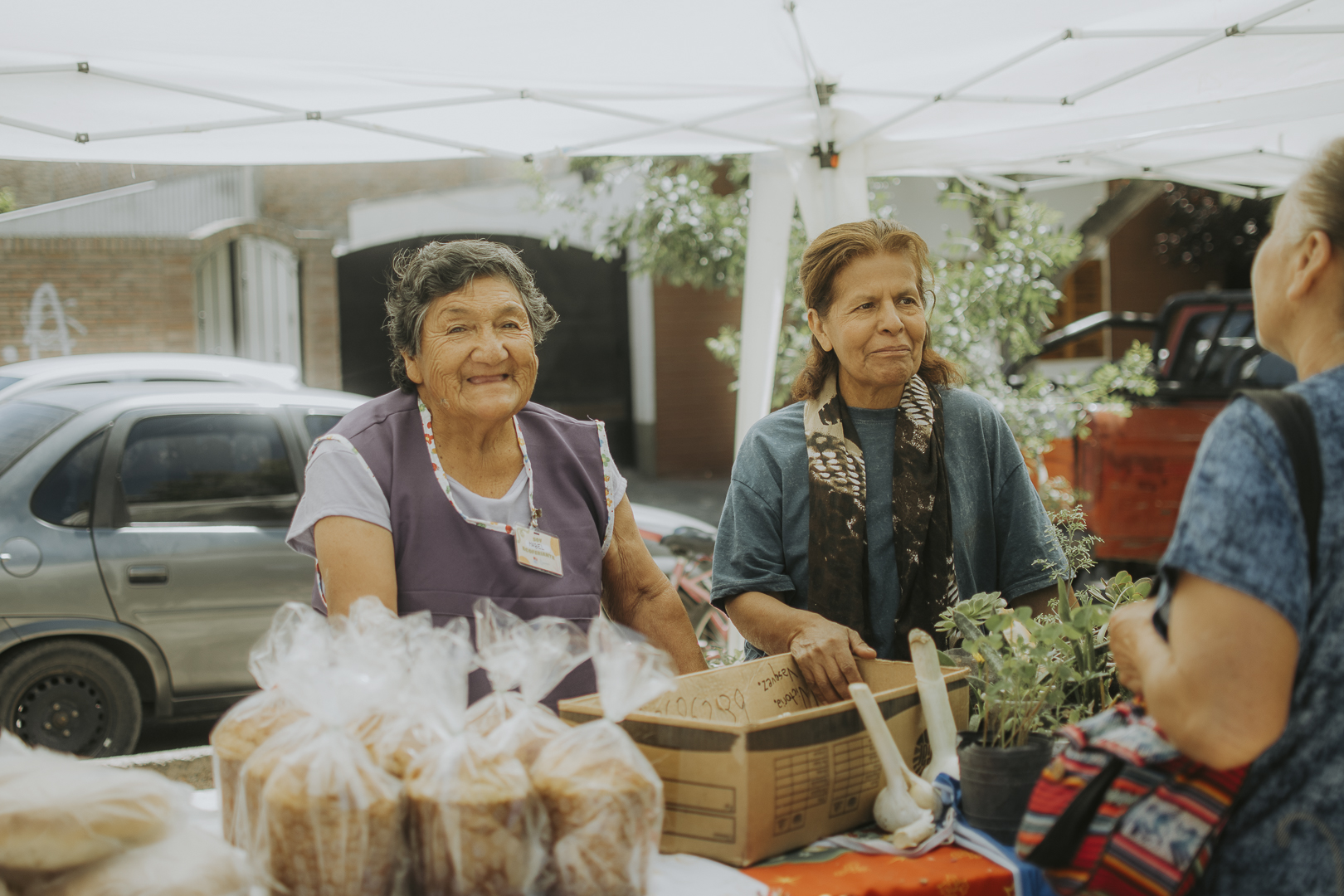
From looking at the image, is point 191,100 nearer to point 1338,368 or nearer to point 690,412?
point 1338,368

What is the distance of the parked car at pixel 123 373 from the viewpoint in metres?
4.56

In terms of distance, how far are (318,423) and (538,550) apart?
3273 mm

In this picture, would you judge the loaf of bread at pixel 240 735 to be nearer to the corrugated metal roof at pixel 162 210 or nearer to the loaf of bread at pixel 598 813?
the loaf of bread at pixel 598 813

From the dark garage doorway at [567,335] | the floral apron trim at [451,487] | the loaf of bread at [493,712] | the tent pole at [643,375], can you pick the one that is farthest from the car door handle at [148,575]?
the tent pole at [643,375]

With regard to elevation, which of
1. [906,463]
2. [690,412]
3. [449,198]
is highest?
[449,198]

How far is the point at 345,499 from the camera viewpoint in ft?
5.80

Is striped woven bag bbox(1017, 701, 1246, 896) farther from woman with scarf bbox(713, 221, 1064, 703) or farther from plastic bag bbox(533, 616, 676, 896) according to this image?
woman with scarf bbox(713, 221, 1064, 703)

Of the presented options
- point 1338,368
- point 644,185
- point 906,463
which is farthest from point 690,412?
point 1338,368

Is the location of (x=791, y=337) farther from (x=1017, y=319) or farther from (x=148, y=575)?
(x=148, y=575)

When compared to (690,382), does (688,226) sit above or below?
above

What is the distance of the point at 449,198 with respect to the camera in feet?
41.1

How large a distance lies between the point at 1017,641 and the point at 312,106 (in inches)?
128

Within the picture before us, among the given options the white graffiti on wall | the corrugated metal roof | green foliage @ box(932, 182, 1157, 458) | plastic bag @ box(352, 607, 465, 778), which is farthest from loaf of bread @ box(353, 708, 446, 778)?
A: the corrugated metal roof

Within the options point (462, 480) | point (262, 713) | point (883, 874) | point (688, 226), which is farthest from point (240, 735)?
point (688, 226)
